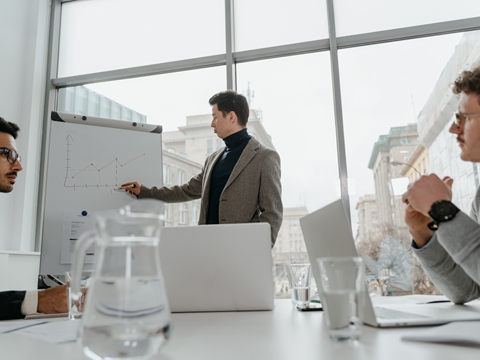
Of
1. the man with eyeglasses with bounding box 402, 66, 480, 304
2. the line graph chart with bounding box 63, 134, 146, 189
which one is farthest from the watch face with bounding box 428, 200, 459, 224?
the line graph chart with bounding box 63, 134, 146, 189

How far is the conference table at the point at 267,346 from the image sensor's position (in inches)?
22.5

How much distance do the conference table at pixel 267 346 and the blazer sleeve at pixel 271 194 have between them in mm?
1185

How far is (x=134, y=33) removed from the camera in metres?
3.77

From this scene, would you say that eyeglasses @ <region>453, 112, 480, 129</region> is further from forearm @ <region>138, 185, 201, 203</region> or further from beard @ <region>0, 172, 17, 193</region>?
beard @ <region>0, 172, 17, 193</region>

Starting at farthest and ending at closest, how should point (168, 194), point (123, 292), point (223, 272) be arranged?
1. point (168, 194)
2. point (223, 272)
3. point (123, 292)

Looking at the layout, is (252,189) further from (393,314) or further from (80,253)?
(80,253)

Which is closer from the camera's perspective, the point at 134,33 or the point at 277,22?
the point at 277,22

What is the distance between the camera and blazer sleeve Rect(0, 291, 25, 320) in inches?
42.7

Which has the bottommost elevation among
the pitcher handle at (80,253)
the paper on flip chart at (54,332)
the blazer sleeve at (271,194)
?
the paper on flip chart at (54,332)

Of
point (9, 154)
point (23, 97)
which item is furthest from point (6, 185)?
point (23, 97)

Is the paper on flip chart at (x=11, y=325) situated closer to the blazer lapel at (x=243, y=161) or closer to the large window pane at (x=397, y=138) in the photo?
the blazer lapel at (x=243, y=161)

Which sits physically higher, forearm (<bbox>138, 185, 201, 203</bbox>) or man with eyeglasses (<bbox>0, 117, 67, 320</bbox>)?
forearm (<bbox>138, 185, 201, 203</bbox>)

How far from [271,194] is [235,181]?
0.22 m

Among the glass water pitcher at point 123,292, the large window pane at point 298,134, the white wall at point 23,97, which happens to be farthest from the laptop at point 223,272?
the white wall at point 23,97
